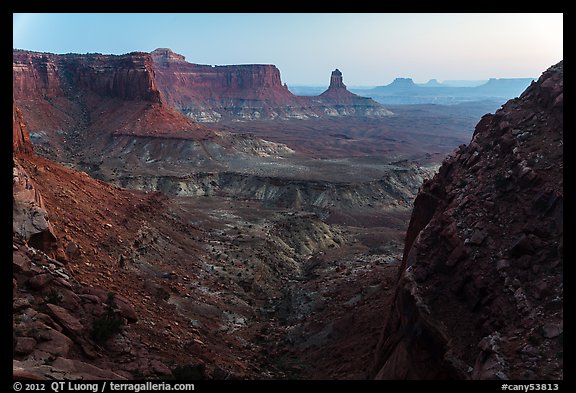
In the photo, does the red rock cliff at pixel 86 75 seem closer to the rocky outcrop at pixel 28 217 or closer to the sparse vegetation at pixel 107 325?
the rocky outcrop at pixel 28 217

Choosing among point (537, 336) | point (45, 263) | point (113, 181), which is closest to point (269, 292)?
point (45, 263)

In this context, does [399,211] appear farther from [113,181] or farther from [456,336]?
[456,336]

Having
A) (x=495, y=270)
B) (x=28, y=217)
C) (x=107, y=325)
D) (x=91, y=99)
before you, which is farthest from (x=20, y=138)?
(x=91, y=99)

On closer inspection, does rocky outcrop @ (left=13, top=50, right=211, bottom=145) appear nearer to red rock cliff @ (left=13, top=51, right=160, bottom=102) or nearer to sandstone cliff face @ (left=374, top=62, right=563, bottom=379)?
red rock cliff @ (left=13, top=51, right=160, bottom=102)

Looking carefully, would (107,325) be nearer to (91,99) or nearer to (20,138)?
(20,138)

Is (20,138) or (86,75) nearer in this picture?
(20,138)

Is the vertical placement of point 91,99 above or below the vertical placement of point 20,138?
above
